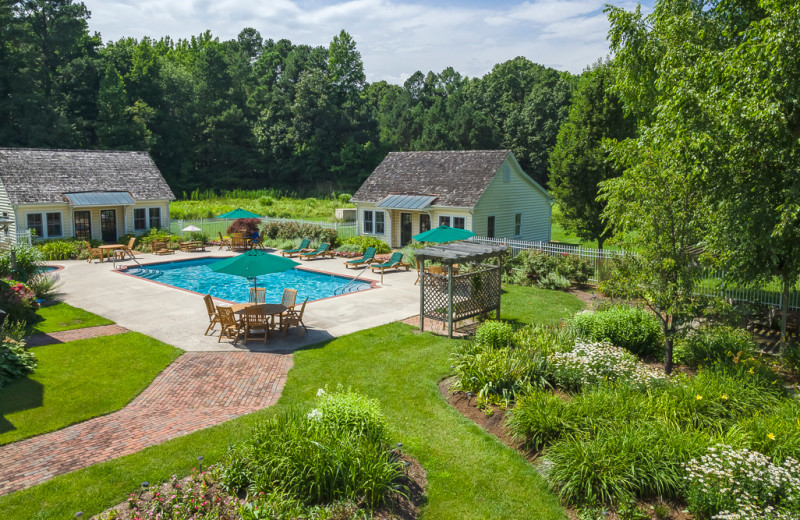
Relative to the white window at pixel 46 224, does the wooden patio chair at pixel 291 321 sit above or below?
below

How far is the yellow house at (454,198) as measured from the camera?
27.4 meters

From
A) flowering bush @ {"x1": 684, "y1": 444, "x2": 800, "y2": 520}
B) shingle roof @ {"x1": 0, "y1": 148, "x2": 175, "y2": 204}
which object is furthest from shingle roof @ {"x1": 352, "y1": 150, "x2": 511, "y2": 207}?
flowering bush @ {"x1": 684, "y1": 444, "x2": 800, "y2": 520}

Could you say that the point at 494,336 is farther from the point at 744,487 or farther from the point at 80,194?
the point at 80,194

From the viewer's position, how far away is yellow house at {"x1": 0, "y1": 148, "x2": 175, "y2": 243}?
28.3 m

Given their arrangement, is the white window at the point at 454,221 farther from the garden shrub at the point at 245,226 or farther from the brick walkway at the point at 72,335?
the brick walkway at the point at 72,335

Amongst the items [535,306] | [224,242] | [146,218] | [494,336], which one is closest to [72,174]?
[146,218]

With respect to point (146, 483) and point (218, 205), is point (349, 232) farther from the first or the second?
point (146, 483)

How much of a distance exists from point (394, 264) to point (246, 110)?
5060 centimetres

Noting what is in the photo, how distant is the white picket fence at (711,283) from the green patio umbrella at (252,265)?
778 centimetres

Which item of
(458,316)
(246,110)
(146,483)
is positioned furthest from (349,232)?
(246,110)

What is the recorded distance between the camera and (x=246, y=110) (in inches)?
2645

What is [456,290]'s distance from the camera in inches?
568

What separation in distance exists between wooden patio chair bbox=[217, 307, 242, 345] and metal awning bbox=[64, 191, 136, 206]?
20.3 meters

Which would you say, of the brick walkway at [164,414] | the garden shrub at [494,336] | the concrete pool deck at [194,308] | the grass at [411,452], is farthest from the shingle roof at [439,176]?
the brick walkway at [164,414]
